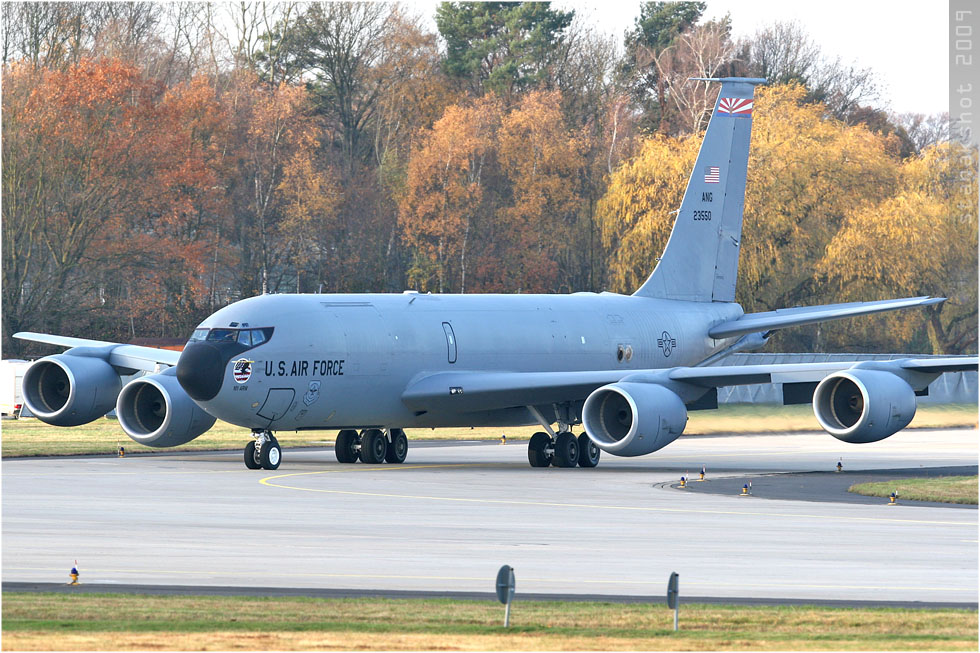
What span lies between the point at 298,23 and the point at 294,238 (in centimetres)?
1393

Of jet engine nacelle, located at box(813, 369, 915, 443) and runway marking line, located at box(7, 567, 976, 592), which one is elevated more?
jet engine nacelle, located at box(813, 369, 915, 443)

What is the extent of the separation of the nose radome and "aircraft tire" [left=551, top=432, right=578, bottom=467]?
8.09m

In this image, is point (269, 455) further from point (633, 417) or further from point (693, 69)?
point (693, 69)

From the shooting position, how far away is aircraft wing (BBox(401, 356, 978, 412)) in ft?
112

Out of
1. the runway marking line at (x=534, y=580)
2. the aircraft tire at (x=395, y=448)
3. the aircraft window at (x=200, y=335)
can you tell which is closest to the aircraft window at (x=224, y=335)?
the aircraft window at (x=200, y=335)

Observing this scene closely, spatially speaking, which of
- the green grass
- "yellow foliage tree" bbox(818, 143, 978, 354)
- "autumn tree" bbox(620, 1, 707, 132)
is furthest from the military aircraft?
"autumn tree" bbox(620, 1, 707, 132)

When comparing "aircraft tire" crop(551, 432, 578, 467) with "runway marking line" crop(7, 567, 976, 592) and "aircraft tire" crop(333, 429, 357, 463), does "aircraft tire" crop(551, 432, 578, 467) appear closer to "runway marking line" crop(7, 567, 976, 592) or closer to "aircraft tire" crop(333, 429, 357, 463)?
"aircraft tire" crop(333, 429, 357, 463)

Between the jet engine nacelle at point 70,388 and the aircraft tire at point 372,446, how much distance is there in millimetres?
6511

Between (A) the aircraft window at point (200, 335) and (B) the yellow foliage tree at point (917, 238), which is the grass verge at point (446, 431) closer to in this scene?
(A) the aircraft window at point (200, 335)

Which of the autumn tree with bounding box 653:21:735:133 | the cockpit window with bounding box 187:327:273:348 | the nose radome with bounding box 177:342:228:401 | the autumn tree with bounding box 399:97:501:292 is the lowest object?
the nose radome with bounding box 177:342:228:401

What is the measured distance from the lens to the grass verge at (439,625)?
14.2m

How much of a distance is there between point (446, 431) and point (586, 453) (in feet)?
54.0

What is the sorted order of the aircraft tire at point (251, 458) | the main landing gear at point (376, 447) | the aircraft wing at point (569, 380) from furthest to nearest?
1. the main landing gear at point (376, 447)
2. the aircraft tire at point (251, 458)
3. the aircraft wing at point (569, 380)

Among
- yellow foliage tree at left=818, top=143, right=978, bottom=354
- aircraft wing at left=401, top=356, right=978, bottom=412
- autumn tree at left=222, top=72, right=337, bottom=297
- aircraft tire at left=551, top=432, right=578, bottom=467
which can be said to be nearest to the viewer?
aircraft wing at left=401, top=356, right=978, bottom=412
